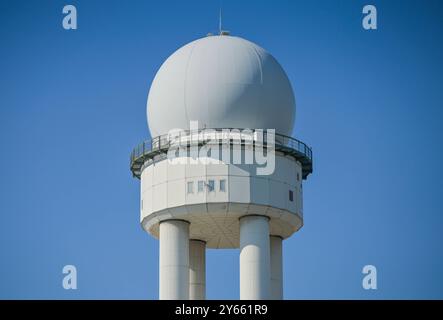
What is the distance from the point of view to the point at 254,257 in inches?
3821

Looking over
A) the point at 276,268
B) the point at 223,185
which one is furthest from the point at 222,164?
the point at 276,268

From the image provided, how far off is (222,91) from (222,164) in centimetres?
536

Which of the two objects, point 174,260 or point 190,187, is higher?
point 190,187

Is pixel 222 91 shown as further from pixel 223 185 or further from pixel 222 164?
pixel 223 185

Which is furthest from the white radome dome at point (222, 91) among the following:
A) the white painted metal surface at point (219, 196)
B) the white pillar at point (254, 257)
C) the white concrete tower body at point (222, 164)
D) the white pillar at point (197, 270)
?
the white pillar at point (197, 270)

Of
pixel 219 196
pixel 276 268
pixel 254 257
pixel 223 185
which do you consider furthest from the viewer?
pixel 276 268

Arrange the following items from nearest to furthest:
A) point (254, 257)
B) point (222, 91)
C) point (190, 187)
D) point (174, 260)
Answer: point (190, 187)
point (254, 257)
point (174, 260)
point (222, 91)

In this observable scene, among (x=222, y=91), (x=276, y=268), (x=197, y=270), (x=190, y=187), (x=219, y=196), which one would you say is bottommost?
(x=276, y=268)

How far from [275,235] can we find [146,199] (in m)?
9.82

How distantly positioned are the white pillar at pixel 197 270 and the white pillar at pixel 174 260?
15.0 feet

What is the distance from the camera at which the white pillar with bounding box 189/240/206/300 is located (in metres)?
102

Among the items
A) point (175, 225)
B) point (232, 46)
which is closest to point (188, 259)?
point (175, 225)

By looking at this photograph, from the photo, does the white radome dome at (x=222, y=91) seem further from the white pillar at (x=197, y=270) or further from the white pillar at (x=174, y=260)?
the white pillar at (x=197, y=270)
